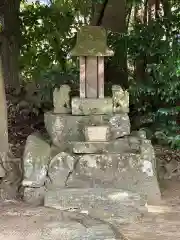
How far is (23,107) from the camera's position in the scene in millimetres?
7680

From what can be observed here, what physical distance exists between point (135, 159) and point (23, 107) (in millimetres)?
2805

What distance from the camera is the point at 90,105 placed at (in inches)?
236

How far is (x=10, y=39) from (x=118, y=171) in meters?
4.29

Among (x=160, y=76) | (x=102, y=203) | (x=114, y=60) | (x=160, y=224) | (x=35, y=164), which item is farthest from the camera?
(x=114, y=60)

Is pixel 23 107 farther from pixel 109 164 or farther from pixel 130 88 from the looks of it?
pixel 109 164

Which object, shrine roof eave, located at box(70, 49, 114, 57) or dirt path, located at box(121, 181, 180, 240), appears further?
shrine roof eave, located at box(70, 49, 114, 57)

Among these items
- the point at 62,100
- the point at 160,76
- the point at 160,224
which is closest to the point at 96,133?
the point at 62,100

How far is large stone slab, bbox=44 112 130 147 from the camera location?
19.6 feet

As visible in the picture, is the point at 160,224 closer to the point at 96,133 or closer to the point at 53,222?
the point at 53,222

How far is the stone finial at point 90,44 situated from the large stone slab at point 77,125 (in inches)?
34.7

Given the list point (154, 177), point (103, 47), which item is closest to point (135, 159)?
point (154, 177)

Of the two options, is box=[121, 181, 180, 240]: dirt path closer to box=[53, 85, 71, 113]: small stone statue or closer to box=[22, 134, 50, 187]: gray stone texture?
box=[22, 134, 50, 187]: gray stone texture

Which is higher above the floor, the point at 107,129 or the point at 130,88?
the point at 130,88

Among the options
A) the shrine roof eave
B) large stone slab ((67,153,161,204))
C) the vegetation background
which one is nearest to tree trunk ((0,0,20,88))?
the vegetation background
